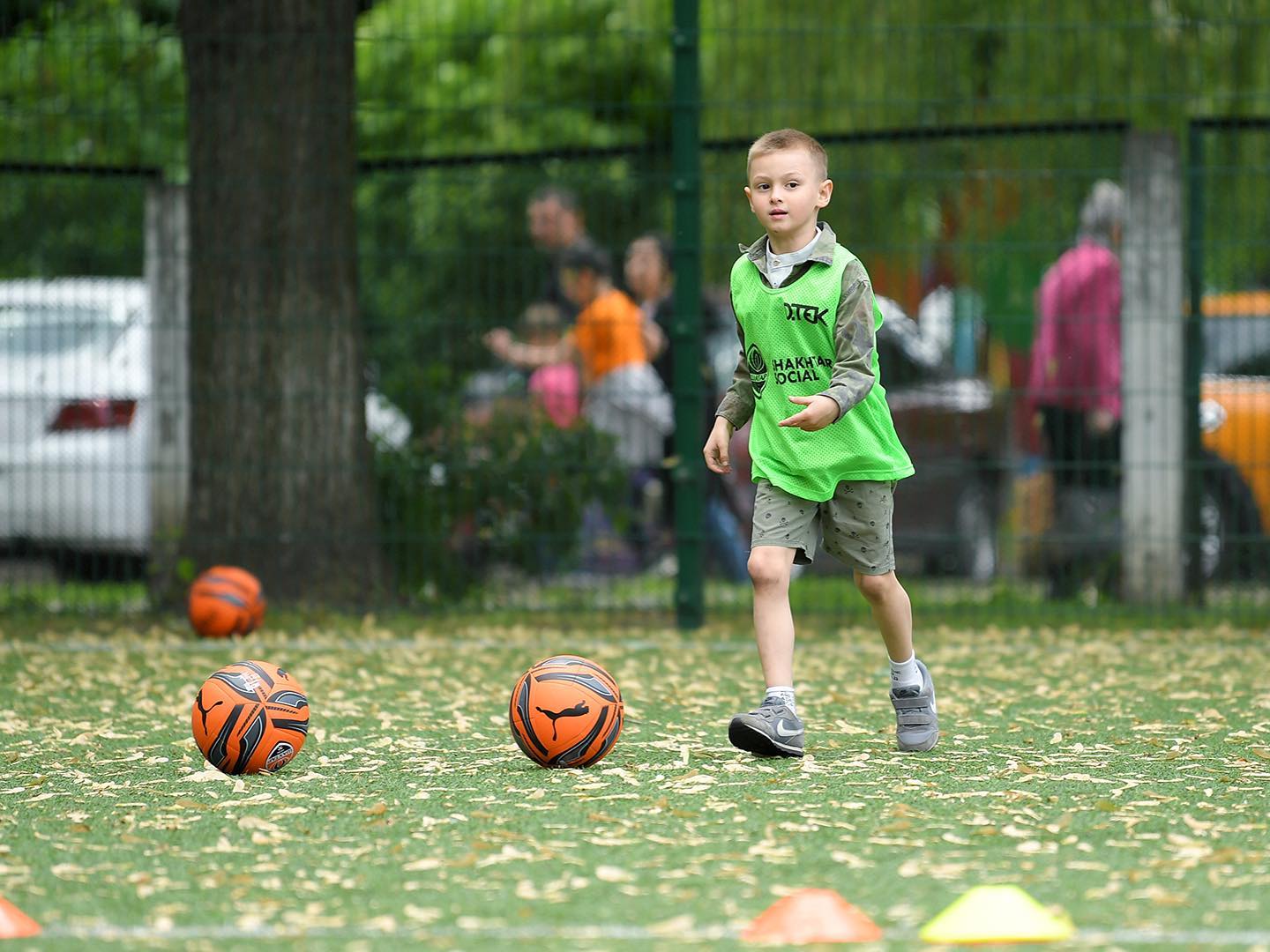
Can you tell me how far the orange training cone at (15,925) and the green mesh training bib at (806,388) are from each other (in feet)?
8.71

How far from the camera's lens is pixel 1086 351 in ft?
31.1

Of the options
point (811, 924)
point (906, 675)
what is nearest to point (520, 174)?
point (906, 675)

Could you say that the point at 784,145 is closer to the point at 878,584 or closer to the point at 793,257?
the point at 793,257

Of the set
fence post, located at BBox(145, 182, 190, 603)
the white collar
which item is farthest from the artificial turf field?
fence post, located at BBox(145, 182, 190, 603)

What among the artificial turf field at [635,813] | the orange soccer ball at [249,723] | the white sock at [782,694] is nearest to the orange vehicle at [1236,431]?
the artificial turf field at [635,813]

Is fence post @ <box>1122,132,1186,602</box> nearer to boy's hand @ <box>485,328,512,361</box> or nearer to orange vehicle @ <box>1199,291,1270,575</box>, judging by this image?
orange vehicle @ <box>1199,291,1270,575</box>

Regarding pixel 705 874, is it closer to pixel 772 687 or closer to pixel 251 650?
pixel 772 687

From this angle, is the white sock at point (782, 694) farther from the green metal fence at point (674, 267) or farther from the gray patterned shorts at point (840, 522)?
the green metal fence at point (674, 267)

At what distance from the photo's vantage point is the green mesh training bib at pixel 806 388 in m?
5.79

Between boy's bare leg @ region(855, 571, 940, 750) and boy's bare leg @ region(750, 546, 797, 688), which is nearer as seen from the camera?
boy's bare leg @ region(750, 546, 797, 688)

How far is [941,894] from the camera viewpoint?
4023 millimetres

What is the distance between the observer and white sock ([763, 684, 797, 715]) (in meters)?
5.75

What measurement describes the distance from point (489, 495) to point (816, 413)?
14.0ft

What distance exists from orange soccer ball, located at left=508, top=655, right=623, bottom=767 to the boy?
402mm
